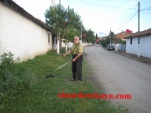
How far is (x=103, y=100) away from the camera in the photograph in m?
5.80

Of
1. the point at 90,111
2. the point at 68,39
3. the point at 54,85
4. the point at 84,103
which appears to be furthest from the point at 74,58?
the point at 68,39

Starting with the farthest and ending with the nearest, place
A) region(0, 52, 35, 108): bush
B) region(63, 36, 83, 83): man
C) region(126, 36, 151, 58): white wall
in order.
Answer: region(126, 36, 151, 58): white wall
region(63, 36, 83, 83): man
region(0, 52, 35, 108): bush

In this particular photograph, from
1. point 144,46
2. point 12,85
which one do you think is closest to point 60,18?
point 144,46

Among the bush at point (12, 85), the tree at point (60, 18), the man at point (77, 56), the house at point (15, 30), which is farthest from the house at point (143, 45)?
the bush at point (12, 85)

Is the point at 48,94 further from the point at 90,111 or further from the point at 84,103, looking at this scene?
the point at 90,111

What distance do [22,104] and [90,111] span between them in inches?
63.1

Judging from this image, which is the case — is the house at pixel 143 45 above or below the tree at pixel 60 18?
below

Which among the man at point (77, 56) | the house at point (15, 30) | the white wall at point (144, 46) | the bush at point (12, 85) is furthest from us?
the white wall at point (144, 46)

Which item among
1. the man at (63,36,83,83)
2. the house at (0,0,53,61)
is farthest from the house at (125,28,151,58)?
the man at (63,36,83,83)

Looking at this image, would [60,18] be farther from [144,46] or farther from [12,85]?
[12,85]

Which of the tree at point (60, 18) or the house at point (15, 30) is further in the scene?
the tree at point (60, 18)

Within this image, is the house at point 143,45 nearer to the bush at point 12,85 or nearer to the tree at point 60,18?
the tree at point 60,18

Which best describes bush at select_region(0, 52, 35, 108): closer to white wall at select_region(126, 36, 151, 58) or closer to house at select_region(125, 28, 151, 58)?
house at select_region(125, 28, 151, 58)

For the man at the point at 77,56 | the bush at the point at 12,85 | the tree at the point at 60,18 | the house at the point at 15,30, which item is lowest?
the bush at the point at 12,85
